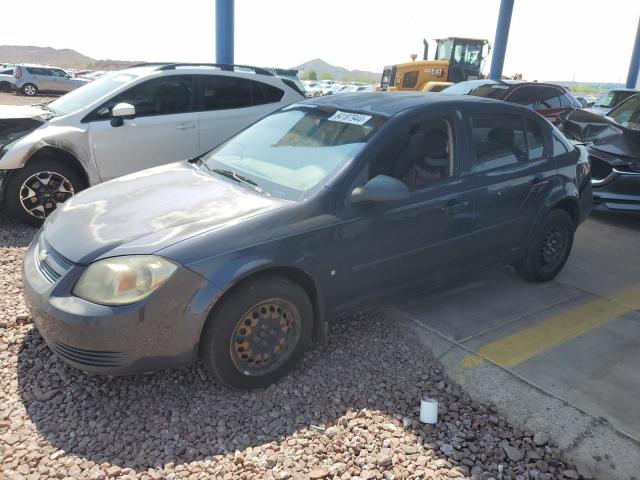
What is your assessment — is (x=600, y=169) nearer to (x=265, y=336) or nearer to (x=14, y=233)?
(x=265, y=336)

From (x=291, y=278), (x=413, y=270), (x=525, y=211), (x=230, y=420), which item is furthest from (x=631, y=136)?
(x=230, y=420)

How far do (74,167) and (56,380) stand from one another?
305cm

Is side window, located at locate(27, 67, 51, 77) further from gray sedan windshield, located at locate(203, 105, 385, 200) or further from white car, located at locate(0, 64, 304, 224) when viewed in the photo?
gray sedan windshield, located at locate(203, 105, 385, 200)

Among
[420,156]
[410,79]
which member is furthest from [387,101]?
[410,79]

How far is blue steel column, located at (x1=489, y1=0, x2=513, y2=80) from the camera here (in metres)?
17.4

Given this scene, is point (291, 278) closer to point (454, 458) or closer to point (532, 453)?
point (454, 458)

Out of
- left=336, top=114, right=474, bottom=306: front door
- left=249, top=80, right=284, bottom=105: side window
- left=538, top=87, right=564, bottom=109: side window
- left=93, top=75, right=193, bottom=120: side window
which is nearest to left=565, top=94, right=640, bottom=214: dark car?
left=538, top=87, right=564, bottom=109: side window

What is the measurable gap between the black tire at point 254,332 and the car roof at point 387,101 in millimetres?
1383

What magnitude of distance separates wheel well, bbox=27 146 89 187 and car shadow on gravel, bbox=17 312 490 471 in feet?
7.92

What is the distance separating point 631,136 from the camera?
21.7 feet

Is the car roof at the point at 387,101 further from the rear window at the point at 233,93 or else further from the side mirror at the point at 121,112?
the rear window at the point at 233,93

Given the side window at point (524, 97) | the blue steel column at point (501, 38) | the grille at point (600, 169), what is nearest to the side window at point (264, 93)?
the grille at point (600, 169)

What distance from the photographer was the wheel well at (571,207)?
4.47 meters

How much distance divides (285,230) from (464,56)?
1658 cm
